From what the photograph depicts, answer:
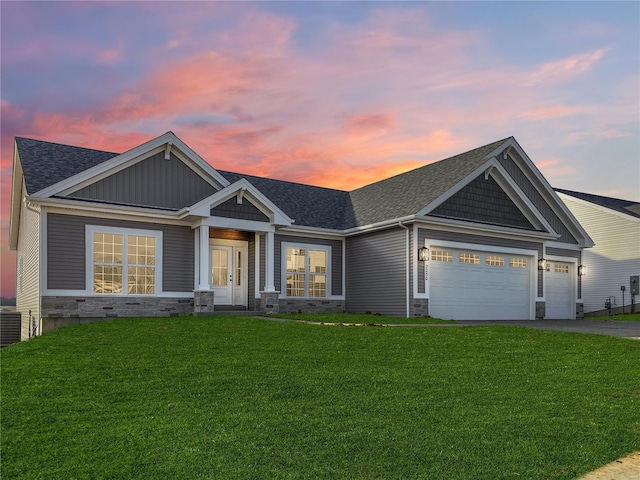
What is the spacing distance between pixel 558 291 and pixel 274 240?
12.5 m

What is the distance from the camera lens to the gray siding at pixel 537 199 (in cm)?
2195

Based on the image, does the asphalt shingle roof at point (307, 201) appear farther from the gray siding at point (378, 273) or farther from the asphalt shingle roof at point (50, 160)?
the asphalt shingle roof at point (50, 160)

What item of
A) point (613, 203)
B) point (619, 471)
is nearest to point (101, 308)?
point (619, 471)

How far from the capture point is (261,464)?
4223mm

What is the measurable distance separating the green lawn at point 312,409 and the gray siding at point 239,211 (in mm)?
7153

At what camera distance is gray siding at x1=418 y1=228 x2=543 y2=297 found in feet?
58.7

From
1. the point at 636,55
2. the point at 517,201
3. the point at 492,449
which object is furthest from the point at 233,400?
the point at 517,201

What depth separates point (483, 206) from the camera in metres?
19.7

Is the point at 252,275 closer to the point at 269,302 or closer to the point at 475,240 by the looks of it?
the point at 269,302

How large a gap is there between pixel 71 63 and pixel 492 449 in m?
14.5

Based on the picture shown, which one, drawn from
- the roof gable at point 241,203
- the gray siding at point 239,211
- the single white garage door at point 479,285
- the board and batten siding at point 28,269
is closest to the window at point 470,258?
the single white garage door at point 479,285

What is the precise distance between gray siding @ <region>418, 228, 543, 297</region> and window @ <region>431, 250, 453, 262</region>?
1.55 feet

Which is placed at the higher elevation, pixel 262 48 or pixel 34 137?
pixel 262 48

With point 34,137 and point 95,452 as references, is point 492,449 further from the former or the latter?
point 34,137
